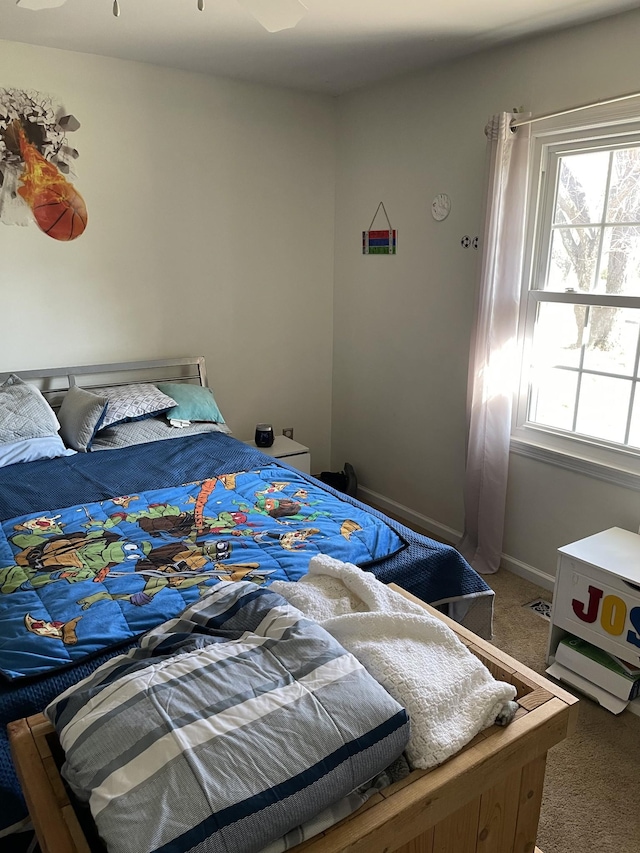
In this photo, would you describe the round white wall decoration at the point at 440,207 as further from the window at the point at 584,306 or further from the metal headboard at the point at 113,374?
the metal headboard at the point at 113,374

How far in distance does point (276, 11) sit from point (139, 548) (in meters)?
1.64

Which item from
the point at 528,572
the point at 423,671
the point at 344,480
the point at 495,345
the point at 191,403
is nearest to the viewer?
the point at 423,671

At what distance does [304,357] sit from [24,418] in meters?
A: 1.85

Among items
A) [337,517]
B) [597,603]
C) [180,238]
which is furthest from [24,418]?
[597,603]

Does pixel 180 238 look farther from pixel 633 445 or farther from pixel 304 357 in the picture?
pixel 633 445

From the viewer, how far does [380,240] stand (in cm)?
377

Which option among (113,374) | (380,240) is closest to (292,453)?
(113,374)

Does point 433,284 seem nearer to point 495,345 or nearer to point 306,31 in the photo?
point 495,345

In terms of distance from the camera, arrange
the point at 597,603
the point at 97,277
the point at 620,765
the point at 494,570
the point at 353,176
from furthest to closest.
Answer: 1. the point at 353,176
2. the point at 97,277
3. the point at 494,570
4. the point at 597,603
5. the point at 620,765

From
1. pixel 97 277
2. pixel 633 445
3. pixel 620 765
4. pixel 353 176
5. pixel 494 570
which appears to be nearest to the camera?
pixel 620 765

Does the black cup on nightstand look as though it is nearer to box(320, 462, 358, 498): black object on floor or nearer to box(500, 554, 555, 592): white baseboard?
box(320, 462, 358, 498): black object on floor

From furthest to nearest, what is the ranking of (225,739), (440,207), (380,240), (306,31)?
(380,240) → (440,207) → (306,31) → (225,739)

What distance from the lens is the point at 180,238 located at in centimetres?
361

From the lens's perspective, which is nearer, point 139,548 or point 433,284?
Answer: point 139,548
